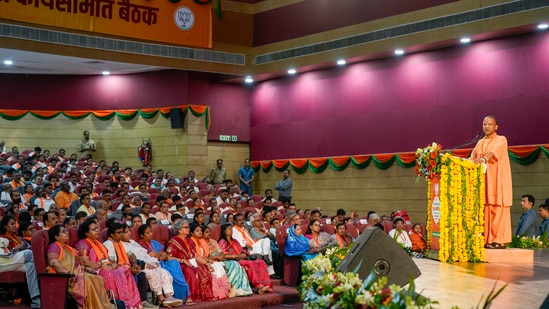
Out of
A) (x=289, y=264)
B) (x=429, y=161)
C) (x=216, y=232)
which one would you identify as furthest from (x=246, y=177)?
(x=429, y=161)

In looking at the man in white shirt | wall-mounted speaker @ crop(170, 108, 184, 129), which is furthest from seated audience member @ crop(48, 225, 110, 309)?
wall-mounted speaker @ crop(170, 108, 184, 129)

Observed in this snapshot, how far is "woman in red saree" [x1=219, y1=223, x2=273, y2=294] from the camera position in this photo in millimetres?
8602

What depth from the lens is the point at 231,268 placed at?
841 cm

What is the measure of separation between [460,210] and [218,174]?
374 inches

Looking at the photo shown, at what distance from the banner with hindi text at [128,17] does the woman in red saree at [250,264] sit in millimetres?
6800

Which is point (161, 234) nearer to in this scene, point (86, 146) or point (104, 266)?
point (104, 266)

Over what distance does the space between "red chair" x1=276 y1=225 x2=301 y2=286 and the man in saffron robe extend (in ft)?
8.76

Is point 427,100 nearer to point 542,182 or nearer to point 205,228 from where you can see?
point 542,182

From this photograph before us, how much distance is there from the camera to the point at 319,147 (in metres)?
15.8

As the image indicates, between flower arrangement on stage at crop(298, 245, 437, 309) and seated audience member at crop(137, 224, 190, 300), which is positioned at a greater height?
flower arrangement on stage at crop(298, 245, 437, 309)

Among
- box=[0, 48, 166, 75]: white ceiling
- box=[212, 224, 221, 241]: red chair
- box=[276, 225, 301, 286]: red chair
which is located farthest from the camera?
box=[0, 48, 166, 75]: white ceiling

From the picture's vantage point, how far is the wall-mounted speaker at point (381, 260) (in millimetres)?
4508

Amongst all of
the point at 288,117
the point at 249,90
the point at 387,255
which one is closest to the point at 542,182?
the point at 288,117

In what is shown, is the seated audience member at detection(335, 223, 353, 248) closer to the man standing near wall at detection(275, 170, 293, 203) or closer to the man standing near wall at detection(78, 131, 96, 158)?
the man standing near wall at detection(275, 170, 293, 203)
